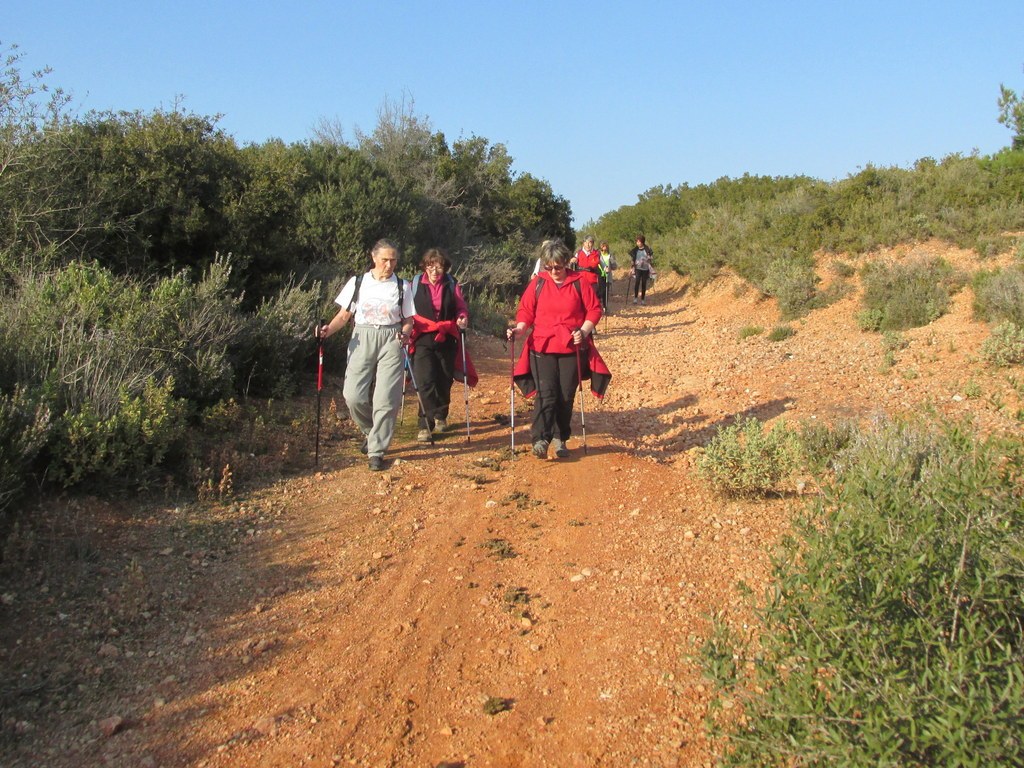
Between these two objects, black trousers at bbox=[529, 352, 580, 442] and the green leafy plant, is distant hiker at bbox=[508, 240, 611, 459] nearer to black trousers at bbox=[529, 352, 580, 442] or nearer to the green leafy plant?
black trousers at bbox=[529, 352, 580, 442]

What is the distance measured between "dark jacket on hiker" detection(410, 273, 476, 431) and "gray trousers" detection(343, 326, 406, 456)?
0.88 m

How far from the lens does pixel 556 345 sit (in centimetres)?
720

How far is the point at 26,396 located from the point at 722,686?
17.3 ft

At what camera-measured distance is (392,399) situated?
23.2 feet

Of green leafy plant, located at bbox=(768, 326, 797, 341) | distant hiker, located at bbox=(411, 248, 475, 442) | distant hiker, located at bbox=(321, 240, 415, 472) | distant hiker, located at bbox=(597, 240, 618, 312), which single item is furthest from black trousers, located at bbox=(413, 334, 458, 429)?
distant hiker, located at bbox=(597, 240, 618, 312)

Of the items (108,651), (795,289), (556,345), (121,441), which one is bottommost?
(108,651)

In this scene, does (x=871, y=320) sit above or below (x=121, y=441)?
above

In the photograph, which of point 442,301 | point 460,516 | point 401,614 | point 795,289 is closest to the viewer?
point 401,614

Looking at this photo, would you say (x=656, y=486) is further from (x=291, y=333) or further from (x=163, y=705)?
(x=291, y=333)

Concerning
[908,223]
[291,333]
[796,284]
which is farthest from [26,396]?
[908,223]

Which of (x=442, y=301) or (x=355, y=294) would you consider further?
(x=442, y=301)

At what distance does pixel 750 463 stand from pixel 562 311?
85.8 inches

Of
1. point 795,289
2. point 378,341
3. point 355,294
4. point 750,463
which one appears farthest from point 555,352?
point 795,289

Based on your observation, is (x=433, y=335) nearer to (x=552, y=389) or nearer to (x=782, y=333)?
(x=552, y=389)
